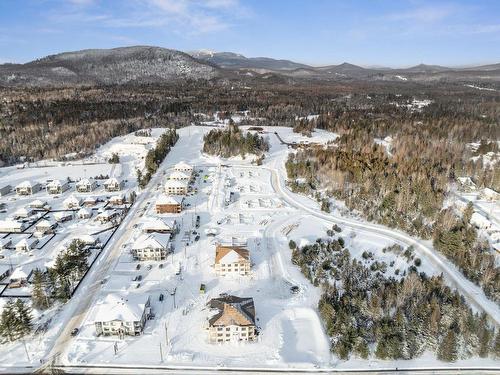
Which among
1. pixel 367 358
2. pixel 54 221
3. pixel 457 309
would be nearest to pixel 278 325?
pixel 367 358

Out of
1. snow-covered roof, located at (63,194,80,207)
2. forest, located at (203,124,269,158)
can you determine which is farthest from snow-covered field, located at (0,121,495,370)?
forest, located at (203,124,269,158)

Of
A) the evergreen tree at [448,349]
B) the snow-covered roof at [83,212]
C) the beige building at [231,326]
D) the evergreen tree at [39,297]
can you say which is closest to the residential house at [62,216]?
the snow-covered roof at [83,212]

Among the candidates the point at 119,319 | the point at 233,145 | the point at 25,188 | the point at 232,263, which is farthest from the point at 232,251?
the point at 233,145

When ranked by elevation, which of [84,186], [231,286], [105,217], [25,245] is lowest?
[231,286]

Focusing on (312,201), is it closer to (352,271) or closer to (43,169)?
(352,271)

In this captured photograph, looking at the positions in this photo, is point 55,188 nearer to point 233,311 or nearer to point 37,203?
point 37,203

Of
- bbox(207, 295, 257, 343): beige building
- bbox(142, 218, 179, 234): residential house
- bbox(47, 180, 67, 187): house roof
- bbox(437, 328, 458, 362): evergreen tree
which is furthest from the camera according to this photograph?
bbox(47, 180, 67, 187): house roof

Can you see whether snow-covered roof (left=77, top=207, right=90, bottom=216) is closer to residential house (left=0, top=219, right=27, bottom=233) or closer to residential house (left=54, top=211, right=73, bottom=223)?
residential house (left=54, top=211, right=73, bottom=223)
